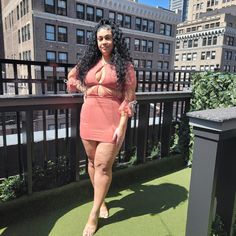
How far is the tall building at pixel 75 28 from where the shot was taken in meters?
25.3

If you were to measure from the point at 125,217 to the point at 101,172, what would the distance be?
2.49 feet

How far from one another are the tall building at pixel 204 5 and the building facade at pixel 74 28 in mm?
31632

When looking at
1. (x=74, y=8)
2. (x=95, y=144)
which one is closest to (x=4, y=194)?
(x=95, y=144)

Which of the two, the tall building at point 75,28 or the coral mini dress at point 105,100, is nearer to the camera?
the coral mini dress at point 105,100

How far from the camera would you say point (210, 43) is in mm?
47156

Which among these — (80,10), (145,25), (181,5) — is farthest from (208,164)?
(181,5)

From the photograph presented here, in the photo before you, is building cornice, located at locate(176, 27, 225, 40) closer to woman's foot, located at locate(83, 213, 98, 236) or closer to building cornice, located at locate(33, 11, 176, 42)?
building cornice, located at locate(33, 11, 176, 42)

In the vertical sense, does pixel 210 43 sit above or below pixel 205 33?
below

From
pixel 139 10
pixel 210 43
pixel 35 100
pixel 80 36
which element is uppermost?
pixel 139 10

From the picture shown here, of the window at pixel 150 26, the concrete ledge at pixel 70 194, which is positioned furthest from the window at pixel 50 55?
the concrete ledge at pixel 70 194

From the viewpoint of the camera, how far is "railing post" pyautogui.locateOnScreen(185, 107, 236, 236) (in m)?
1.48

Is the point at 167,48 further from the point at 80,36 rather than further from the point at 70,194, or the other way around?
the point at 70,194

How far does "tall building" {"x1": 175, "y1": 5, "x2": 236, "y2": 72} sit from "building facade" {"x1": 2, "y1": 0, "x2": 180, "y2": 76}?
13486 millimetres

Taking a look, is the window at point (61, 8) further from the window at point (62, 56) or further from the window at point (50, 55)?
the window at point (50, 55)
